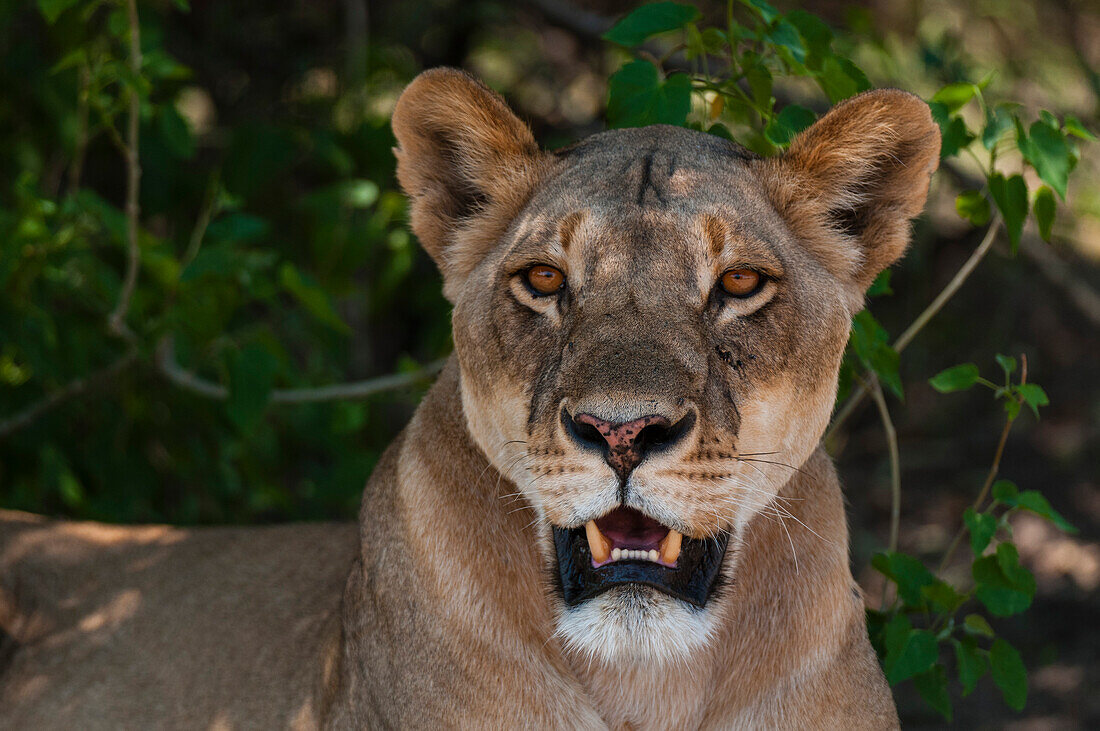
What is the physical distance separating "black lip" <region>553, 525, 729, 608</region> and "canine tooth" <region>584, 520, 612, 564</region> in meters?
0.02

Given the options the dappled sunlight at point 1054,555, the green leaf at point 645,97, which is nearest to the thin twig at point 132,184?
the green leaf at point 645,97

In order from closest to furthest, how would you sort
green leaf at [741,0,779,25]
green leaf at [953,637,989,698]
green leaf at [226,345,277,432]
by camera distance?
green leaf at [741,0,779,25], green leaf at [953,637,989,698], green leaf at [226,345,277,432]

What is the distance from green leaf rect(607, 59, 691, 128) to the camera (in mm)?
2613

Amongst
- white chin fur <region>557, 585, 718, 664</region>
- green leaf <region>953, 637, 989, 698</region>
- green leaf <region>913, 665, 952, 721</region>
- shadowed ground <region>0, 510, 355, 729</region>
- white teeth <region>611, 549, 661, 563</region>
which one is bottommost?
green leaf <region>913, 665, 952, 721</region>

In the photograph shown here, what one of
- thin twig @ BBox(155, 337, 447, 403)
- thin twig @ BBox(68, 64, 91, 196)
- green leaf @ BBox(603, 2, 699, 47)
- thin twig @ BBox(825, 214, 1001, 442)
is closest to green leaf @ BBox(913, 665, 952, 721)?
thin twig @ BBox(825, 214, 1001, 442)

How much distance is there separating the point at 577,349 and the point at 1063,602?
12.1 ft

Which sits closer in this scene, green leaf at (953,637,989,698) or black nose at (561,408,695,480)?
black nose at (561,408,695,480)

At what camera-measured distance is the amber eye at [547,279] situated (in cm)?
218

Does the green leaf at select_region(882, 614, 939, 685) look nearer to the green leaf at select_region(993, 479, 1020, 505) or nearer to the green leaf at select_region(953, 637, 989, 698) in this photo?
the green leaf at select_region(953, 637, 989, 698)

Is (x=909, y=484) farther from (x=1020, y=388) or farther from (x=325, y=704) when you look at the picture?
(x=325, y=704)

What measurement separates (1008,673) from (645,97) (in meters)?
1.54

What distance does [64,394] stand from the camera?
13.4 feet

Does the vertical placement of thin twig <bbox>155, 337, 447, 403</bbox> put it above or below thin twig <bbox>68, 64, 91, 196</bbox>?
below

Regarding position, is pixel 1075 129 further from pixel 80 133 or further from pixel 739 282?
pixel 80 133
